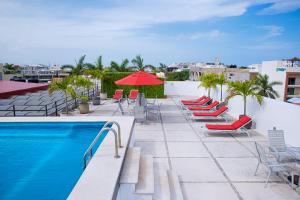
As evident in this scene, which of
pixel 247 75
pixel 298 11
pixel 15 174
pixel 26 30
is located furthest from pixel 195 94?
pixel 247 75

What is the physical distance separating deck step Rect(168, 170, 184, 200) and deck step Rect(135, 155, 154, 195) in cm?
49

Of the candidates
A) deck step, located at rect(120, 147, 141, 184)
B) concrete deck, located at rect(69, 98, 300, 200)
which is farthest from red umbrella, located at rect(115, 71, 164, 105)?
deck step, located at rect(120, 147, 141, 184)

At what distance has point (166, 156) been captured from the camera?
6.74 metres

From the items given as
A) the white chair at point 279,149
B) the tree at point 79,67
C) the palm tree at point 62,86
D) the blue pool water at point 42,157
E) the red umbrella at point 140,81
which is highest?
the tree at point 79,67

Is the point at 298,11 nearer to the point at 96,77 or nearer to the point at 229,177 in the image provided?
the point at 96,77

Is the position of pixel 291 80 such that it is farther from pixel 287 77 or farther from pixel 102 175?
pixel 102 175

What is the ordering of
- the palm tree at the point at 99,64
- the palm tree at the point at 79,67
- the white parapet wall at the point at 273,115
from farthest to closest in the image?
1. the palm tree at the point at 79,67
2. the palm tree at the point at 99,64
3. the white parapet wall at the point at 273,115

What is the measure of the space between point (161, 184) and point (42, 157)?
12.9ft

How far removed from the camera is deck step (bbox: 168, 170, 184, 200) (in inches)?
178

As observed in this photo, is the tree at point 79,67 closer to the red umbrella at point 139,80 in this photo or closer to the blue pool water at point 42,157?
Result: the red umbrella at point 139,80

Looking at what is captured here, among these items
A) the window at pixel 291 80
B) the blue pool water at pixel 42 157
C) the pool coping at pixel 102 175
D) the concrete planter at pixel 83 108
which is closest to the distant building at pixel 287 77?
Result: the window at pixel 291 80

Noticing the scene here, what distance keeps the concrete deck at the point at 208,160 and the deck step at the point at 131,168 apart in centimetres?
80

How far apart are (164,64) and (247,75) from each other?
54.7 meters

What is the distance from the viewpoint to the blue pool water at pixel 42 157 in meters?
5.33
